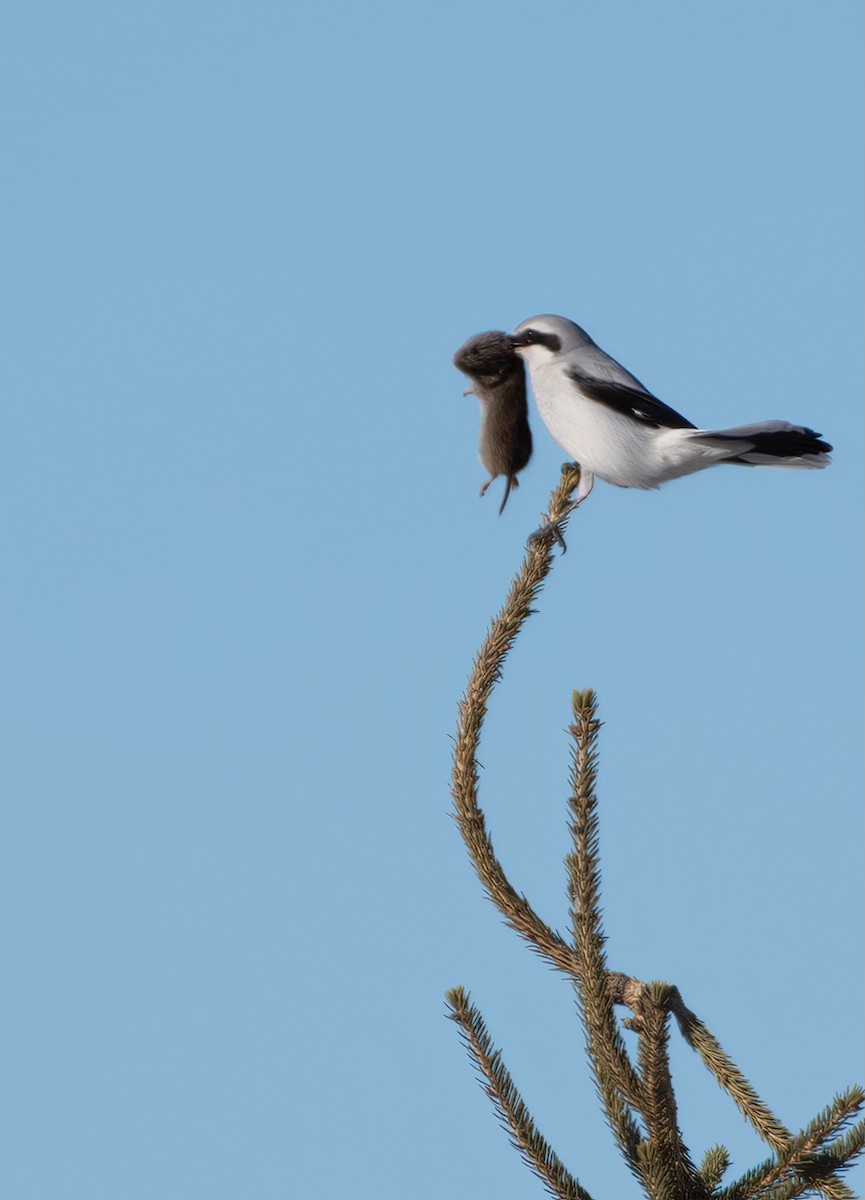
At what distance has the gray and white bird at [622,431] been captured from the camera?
5.91 meters

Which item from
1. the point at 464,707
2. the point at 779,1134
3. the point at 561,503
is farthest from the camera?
the point at 561,503

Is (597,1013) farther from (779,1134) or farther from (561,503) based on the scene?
(561,503)

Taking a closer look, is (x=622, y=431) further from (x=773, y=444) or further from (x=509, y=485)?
(x=509, y=485)

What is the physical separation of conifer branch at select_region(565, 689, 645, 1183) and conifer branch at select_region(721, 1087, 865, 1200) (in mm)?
293

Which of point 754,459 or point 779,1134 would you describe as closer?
point 779,1134

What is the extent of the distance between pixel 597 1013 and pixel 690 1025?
0.46m

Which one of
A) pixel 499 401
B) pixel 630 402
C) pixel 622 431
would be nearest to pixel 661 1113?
pixel 622 431

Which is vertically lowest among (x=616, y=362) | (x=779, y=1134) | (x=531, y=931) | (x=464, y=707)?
(x=779, y=1134)

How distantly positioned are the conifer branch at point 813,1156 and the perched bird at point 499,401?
3776mm

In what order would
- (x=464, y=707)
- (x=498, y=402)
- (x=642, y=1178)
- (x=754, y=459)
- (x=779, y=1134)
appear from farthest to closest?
(x=498, y=402), (x=754, y=459), (x=464, y=707), (x=779, y=1134), (x=642, y=1178)

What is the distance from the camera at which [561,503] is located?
5.39m

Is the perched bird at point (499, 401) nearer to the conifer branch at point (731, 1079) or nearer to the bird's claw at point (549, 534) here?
the bird's claw at point (549, 534)

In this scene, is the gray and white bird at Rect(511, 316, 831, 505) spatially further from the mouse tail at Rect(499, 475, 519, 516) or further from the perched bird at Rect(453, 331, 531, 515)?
the mouse tail at Rect(499, 475, 519, 516)

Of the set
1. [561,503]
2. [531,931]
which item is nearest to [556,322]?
[561,503]
